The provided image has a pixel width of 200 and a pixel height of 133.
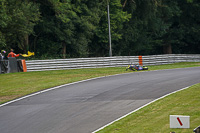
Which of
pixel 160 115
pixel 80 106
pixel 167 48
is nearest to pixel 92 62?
pixel 80 106

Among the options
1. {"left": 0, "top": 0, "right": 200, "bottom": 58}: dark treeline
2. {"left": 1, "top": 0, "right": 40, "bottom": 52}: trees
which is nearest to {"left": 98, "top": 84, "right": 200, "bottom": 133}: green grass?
{"left": 0, "top": 0, "right": 200, "bottom": 58}: dark treeline

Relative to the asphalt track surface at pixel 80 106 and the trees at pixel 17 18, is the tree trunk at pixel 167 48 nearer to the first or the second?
the trees at pixel 17 18

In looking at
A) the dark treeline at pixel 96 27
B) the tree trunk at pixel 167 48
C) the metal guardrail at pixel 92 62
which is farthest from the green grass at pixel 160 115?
the tree trunk at pixel 167 48

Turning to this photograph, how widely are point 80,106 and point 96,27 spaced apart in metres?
32.5

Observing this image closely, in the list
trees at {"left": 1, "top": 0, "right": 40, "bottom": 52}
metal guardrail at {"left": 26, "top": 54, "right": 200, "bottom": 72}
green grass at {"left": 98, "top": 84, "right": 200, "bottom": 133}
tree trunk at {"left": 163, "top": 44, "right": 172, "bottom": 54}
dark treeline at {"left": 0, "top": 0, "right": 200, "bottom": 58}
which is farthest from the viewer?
tree trunk at {"left": 163, "top": 44, "right": 172, "bottom": 54}

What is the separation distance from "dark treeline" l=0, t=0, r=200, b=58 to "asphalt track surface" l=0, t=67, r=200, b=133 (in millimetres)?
16176

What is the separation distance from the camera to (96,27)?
44500 millimetres

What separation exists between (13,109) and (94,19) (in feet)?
93.6

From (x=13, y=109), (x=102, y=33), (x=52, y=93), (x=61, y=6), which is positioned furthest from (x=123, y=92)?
(x=102, y=33)

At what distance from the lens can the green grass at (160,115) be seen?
881 cm

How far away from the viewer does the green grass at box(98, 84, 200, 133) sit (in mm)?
8815

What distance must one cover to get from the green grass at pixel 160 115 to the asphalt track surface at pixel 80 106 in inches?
23.3

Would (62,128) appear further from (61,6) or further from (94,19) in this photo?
(94,19)

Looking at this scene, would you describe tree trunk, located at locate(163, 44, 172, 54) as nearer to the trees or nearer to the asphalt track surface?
the trees
